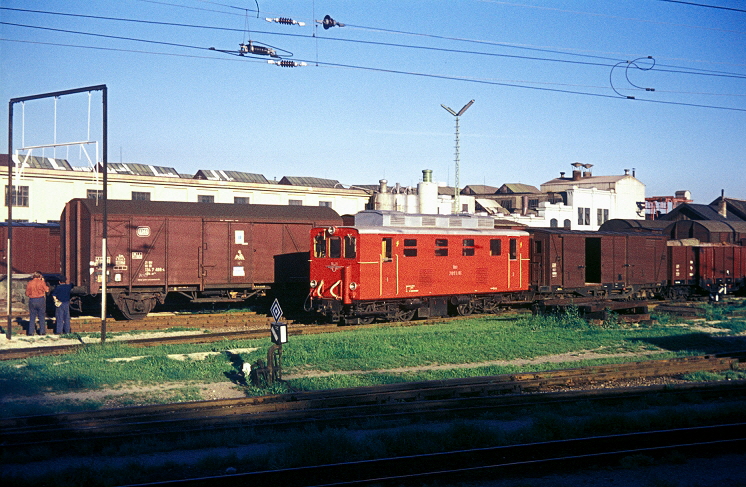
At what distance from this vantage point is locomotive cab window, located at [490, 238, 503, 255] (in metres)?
24.6

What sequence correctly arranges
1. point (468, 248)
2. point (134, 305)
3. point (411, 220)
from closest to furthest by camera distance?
1. point (411, 220)
2. point (134, 305)
3. point (468, 248)

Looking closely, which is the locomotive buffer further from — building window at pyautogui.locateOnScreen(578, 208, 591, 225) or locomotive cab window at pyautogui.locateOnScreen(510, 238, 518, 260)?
building window at pyautogui.locateOnScreen(578, 208, 591, 225)

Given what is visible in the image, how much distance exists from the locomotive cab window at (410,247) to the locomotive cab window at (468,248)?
7.05 ft

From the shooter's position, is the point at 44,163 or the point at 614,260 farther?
the point at 44,163

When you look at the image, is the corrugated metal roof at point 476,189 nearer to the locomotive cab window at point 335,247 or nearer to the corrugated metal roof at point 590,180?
the corrugated metal roof at point 590,180

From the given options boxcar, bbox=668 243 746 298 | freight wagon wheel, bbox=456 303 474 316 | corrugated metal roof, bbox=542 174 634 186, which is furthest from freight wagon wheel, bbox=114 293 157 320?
corrugated metal roof, bbox=542 174 634 186

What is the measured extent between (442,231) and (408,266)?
195 cm

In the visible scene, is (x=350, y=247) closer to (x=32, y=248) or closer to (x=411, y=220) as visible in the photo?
(x=411, y=220)

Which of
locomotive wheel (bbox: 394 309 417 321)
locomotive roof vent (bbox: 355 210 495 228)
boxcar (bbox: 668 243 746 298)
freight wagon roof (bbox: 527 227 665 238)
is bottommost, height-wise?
locomotive wheel (bbox: 394 309 417 321)

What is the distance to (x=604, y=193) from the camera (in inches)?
2685

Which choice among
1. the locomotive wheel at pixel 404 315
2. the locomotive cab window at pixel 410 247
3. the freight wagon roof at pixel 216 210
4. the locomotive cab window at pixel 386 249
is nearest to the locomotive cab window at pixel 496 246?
the locomotive cab window at pixel 410 247

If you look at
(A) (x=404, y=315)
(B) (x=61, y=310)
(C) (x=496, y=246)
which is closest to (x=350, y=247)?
(A) (x=404, y=315)

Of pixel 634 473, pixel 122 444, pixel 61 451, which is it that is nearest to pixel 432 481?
pixel 634 473

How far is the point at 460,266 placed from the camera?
23.6 m
